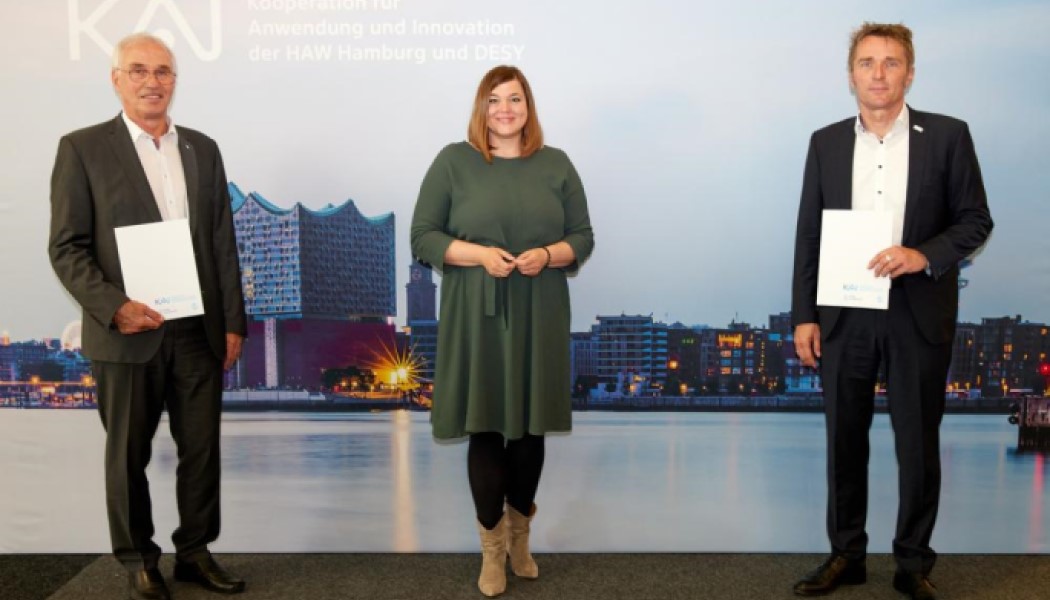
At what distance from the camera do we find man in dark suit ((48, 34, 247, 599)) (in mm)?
2498

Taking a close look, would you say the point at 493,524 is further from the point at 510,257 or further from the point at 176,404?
the point at 176,404

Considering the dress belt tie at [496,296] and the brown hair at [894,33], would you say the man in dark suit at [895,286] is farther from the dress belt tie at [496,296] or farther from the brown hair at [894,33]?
Answer: the dress belt tie at [496,296]

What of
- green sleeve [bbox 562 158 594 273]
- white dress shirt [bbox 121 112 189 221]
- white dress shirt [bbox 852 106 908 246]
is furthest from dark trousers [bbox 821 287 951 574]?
white dress shirt [bbox 121 112 189 221]

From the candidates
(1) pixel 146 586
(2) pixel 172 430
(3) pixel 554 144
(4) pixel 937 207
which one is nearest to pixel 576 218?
(3) pixel 554 144

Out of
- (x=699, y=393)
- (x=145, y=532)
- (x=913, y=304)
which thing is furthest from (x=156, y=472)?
(x=913, y=304)

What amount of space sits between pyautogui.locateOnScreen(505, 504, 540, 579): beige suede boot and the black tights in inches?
2.1

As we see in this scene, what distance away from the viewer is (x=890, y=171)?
2580 millimetres

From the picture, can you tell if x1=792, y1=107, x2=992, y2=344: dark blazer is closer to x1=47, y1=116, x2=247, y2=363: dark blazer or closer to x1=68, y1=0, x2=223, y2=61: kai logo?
x1=47, y1=116, x2=247, y2=363: dark blazer

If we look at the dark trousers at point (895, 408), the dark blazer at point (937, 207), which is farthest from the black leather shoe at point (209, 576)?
the dark blazer at point (937, 207)

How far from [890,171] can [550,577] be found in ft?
5.71

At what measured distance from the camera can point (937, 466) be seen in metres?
2.62

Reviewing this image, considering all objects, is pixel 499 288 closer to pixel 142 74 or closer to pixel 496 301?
pixel 496 301

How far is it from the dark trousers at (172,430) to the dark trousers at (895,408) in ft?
6.58

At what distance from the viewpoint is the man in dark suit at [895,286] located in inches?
99.1
